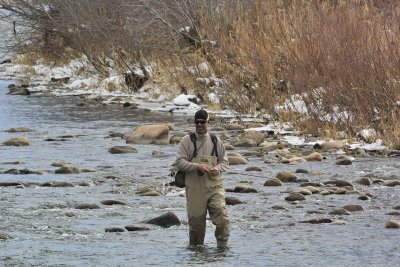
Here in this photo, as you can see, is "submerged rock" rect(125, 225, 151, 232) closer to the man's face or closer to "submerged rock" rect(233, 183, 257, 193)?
the man's face

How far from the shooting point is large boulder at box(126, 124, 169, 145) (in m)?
19.6

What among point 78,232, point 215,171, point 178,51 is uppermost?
point 178,51

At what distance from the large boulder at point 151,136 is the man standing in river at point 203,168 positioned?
9752mm

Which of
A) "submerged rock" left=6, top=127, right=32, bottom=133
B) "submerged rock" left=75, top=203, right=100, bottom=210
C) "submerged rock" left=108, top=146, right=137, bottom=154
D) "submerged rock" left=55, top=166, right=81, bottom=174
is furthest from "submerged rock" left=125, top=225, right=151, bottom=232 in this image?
"submerged rock" left=6, top=127, right=32, bottom=133

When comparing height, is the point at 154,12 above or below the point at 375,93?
above

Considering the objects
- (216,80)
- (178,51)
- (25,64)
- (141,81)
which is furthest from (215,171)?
(25,64)

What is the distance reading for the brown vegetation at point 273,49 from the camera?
18500 millimetres

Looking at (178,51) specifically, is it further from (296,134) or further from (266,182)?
(266,182)

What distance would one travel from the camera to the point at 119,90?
31891mm

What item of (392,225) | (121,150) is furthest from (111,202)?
(121,150)

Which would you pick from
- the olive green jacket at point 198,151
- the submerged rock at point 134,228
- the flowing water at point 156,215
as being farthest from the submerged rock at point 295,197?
the olive green jacket at point 198,151

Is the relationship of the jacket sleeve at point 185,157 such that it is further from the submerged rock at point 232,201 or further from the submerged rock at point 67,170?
the submerged rock at point 67,170

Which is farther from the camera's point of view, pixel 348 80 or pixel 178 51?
pixel 178 51

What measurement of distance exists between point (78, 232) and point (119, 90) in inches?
829
